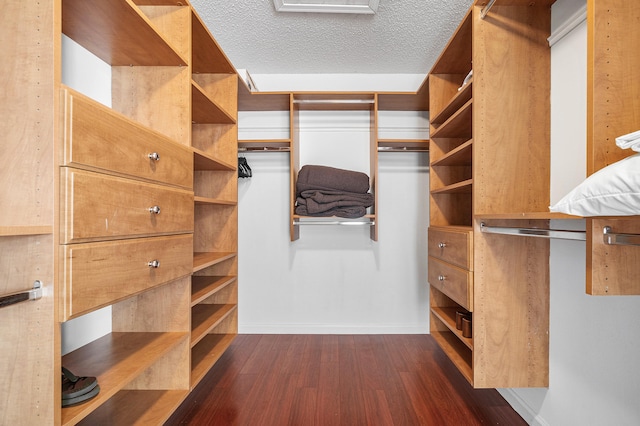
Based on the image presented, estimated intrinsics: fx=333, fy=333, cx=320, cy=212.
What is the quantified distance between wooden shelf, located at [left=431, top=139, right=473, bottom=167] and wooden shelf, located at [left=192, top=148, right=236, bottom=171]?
129cm

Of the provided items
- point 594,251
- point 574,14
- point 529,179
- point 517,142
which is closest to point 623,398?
point 594,251

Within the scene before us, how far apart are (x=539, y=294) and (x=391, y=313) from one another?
4.36ft

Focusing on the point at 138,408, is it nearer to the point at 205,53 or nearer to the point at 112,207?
the point at 112,207

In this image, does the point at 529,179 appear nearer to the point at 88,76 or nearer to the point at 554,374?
the point at 554,374

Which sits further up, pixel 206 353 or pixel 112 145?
pixel 112 145

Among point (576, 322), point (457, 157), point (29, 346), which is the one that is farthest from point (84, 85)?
point (576, 322)

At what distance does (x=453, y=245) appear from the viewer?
1718 mm

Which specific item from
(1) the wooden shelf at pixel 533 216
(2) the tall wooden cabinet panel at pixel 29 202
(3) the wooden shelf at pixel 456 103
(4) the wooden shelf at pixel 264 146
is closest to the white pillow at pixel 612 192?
(1) the wooden shelf at pixel 533 216

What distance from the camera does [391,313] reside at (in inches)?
105

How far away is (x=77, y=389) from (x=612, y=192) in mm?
1388

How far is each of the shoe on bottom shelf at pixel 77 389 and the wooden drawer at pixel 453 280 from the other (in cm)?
143

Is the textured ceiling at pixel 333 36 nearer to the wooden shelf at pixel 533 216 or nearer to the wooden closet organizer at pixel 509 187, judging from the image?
the wooden closet organizer at pixel 509 187

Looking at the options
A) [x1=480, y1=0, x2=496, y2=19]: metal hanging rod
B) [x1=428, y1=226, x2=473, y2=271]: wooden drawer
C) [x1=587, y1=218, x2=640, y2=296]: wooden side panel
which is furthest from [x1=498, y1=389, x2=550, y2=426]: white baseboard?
[x1=480, y1=0, x2=496, y2=19]: metal hanging rod

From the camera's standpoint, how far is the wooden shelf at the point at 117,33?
43.7 inches
